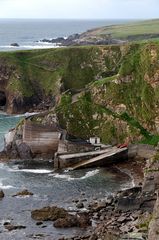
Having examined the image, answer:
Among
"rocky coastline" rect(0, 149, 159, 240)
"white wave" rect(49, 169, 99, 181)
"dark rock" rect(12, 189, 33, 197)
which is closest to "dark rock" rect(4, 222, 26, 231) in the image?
"rocky coastline" rect(0, 149, 159, 240)

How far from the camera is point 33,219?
216 ft

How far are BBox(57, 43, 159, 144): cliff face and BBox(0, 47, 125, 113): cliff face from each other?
29.8 metres

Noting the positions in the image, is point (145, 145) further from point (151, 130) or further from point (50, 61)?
point (50, 61)

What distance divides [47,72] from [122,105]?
45.0 meters

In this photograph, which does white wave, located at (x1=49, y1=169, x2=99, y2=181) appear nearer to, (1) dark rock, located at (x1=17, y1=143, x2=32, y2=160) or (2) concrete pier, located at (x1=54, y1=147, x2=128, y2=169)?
(2) concrete pier, located at (x1=54, y1=147, x2=128, y2=169)

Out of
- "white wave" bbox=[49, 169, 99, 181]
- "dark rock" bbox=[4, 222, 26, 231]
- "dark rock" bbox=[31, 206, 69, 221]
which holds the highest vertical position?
"dark rock" bbox=[31, 206, 69, 221]

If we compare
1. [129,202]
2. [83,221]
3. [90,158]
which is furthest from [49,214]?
[90,158]

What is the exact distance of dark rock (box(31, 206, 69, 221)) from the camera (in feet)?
215

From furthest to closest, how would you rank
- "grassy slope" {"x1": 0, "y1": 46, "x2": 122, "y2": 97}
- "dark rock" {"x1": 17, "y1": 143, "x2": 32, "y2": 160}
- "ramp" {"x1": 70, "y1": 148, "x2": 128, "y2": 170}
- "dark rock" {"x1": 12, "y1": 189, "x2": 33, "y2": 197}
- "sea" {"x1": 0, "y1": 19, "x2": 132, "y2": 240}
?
"grassy slope" {"x1": 0, "y1": 46, "x2": 122, "y2": 97}, "dark rock" {"x1": 17, "y1": 143, "x2": 32, "y2": 160}, "ramp" {"x1": 70, "y1": 148, "x2": 128, "y2": 170}, "dark rock" {"x1": 12, "y1": 189, "x2": 33, "y2": 197}, "sea" {"x1": 0, "y1": 19, "x2": 132, "y2": 240}

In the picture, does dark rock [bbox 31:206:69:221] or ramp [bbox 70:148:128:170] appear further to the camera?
ramp [bbox 70:148:128:170]

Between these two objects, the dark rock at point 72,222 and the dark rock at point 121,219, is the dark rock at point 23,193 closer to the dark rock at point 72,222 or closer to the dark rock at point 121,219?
the dark rock at point 72,222

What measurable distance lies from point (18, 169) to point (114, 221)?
2917 centimetres

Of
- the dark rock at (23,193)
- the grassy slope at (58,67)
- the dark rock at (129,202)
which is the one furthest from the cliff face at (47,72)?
the dark rock at (129,202)

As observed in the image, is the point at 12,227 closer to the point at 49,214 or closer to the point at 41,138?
the point at 49,214
